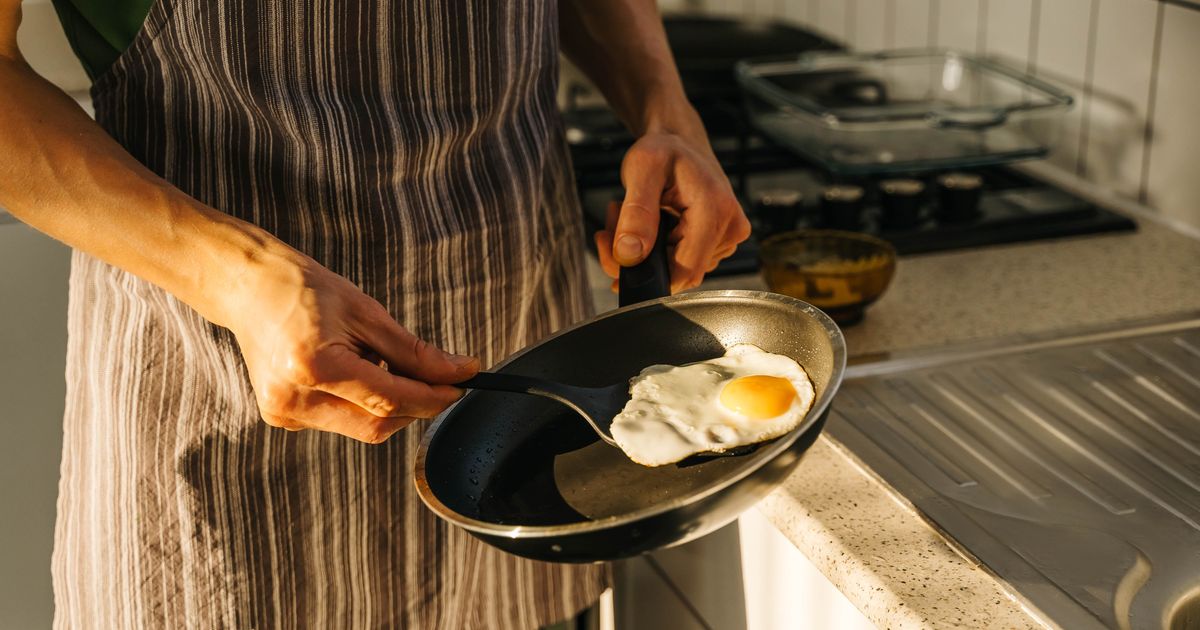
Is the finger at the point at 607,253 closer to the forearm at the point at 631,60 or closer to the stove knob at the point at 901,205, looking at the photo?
the forearm at the point at 631,60

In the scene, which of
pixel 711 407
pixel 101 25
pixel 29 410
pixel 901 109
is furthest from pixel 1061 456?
pixel 29 410

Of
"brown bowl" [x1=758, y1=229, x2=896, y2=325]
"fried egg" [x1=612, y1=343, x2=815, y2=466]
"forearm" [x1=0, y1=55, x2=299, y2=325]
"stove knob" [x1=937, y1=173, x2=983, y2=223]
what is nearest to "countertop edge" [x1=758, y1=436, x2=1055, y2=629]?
"fried egg" [x1=612, y1=343, x2=815, y2=466]

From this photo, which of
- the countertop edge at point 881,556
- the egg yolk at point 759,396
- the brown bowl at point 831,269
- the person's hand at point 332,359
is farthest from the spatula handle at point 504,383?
the brown bowl at point 831,269

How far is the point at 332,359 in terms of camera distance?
65cm

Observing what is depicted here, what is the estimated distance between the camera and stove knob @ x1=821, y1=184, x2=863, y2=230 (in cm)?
135

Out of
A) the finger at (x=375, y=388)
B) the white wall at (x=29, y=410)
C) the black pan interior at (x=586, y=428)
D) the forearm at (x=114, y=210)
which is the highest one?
the forearm at (x=114, y=210)

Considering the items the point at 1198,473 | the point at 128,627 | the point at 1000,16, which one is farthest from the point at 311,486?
the point at 1000,16

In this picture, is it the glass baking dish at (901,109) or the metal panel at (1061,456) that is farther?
the glass baking dish at (901,109)

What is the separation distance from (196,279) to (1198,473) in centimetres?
73

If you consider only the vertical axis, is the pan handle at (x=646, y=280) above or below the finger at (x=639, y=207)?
below

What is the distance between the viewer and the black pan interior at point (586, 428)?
73 centimetres

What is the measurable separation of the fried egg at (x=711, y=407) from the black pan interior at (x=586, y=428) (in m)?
0.01

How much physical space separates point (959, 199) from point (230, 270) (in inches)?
36.7

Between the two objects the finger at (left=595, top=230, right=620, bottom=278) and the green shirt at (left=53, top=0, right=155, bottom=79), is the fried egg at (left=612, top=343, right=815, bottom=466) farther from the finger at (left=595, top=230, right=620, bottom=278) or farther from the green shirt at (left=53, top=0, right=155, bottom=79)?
the green shirt at (left=53, top=0, right=155, bottom=79)
